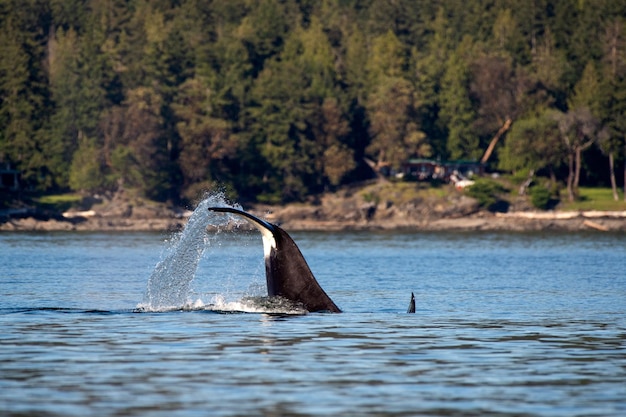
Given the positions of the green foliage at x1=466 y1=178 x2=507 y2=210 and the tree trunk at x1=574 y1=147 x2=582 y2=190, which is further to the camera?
the tree trunk at x1=574 y1=147 x2=582 y2=190

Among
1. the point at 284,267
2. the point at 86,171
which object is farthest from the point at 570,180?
the point at 284,267

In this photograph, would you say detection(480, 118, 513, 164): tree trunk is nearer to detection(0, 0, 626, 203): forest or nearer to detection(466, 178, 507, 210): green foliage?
detection(0, 0, 626, 203): forest

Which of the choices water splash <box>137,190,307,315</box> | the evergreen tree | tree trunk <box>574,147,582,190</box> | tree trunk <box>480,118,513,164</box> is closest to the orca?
water splash <box>137,190,307,315</box>

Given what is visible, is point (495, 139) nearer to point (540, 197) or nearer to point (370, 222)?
point (540, 197)

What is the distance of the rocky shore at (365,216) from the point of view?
143375 mm

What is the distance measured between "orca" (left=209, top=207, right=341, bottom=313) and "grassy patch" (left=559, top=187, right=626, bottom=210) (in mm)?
123430

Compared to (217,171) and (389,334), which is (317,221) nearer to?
(217,171)

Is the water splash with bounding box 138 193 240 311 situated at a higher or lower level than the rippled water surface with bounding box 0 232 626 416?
higher

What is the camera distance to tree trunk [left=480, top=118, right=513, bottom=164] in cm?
16574

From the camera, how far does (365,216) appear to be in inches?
6033

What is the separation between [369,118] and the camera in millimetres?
166250

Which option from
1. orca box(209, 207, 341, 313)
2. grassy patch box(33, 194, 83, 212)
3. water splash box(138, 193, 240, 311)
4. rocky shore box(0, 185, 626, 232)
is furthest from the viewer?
grassy patch box(33, 194, 83, 212)

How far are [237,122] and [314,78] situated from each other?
42.0 ft

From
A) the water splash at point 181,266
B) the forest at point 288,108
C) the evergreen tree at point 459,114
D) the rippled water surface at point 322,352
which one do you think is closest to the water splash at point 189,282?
the water splash at point 181,266
